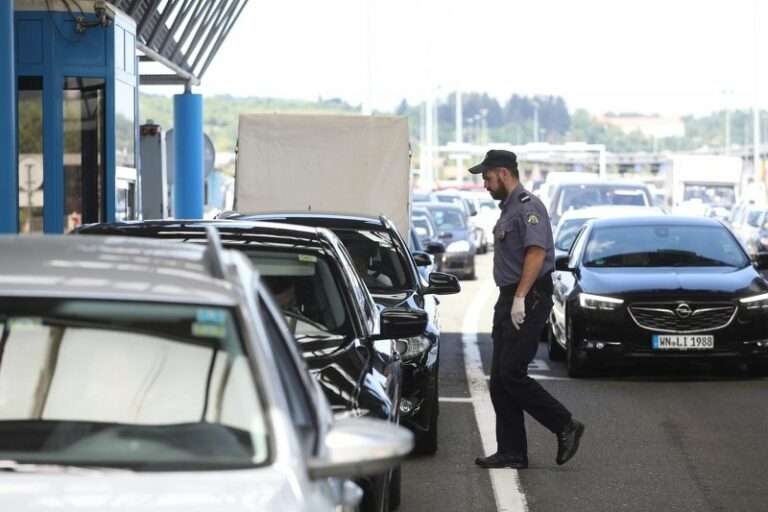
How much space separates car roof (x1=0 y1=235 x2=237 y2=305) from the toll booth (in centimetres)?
1321

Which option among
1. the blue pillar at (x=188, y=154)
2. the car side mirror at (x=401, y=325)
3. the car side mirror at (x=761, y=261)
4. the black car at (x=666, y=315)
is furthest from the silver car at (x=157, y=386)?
Result: the blue pillar at (x=188, y=154)

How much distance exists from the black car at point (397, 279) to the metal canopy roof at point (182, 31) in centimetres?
1324

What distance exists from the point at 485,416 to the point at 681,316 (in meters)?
2.86

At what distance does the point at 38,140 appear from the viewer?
1781 centimetres

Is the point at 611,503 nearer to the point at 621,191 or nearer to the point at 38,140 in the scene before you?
the point at 38,140

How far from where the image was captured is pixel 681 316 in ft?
46.8

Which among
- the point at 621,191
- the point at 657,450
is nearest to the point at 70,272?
the point at 657,450

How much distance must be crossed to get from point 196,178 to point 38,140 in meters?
15.5

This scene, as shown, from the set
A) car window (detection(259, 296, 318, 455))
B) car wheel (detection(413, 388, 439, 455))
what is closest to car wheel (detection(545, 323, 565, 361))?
car wheel (detection(413, 388, 439, 455))

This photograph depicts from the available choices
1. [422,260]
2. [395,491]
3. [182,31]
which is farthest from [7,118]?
[182,31]

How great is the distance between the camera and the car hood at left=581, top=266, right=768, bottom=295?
14.4 m

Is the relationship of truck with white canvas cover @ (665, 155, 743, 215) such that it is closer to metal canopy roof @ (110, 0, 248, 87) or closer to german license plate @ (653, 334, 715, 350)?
metal canopy roof @ (110, 0, 248, 87)

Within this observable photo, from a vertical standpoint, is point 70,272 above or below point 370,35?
below

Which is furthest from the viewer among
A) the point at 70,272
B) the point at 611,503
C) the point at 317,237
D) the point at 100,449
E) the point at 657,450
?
the point at 657,450
